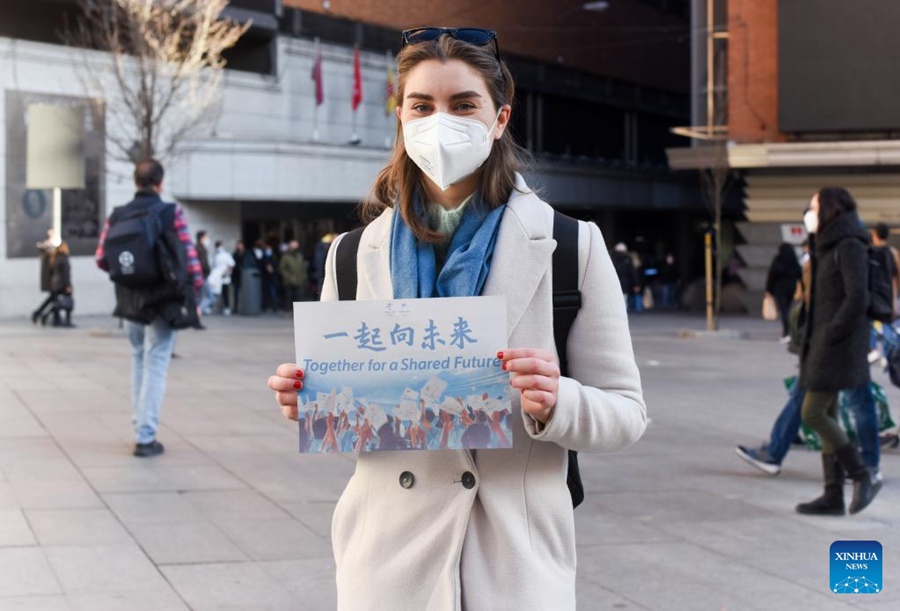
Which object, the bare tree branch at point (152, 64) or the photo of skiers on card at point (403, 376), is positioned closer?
the photo of skiers on card at point (403, 376)

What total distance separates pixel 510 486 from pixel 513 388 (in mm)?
206

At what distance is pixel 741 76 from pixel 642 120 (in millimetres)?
22154

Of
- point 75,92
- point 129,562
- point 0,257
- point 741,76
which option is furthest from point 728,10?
point 129,562

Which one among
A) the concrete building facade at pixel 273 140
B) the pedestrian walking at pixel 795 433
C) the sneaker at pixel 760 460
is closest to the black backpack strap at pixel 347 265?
the pedestrian walking at pixel 795 433

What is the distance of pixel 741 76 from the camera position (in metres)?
33.4

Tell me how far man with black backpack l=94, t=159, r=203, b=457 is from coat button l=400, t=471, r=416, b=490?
7.08 metres

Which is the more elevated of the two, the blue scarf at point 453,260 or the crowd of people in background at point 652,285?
the blue scarf at point 453,260

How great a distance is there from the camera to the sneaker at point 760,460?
31.3ft

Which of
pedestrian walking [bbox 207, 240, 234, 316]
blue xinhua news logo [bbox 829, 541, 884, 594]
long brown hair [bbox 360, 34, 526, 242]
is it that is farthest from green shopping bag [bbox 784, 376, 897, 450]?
pedestrian walking [bbox 207, 240, 234, 316]

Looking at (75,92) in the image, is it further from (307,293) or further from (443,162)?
(443,162)

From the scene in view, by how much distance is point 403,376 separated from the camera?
8.55 feet

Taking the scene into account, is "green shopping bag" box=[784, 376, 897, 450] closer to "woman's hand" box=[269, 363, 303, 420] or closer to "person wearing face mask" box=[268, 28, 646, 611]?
"person wearing face mask" box=[268, 28, 646, 611]

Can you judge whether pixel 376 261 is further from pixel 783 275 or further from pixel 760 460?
pixel 783 275

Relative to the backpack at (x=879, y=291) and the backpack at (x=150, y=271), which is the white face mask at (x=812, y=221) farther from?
the backpack at (x=150, y=271)
